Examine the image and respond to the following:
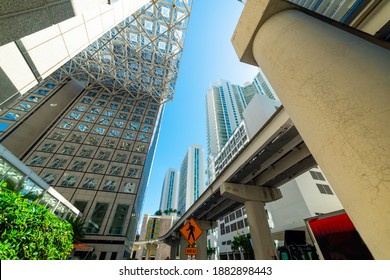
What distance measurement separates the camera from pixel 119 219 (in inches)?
937

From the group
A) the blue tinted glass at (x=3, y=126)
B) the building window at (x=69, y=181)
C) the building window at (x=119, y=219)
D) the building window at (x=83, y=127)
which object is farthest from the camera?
the building window at (x=83, y=127)

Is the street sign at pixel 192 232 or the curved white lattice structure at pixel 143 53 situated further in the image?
the curved white lattice structure at pixel 143 53

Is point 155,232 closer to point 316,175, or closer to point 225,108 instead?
point 316,175

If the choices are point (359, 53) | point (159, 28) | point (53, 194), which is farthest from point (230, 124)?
point (359, 53)

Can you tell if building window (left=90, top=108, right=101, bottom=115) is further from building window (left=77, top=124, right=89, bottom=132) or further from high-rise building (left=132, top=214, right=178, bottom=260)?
high-rise building (left=132, top=214, right=178, bottom=260)

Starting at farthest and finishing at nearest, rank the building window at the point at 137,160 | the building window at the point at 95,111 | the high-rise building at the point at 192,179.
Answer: the high-rise building at the point at 192,179
the building window at the point at 95,111
the building window at the point at 137,160

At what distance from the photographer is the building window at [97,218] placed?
21.7 m

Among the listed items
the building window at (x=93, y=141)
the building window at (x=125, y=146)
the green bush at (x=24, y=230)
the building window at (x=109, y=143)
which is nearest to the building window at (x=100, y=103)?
the building window at (x=93, y=141)

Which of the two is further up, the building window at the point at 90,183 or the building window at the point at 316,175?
the building window at the point at 316,175

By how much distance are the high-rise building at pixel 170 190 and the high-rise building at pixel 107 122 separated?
100 metres

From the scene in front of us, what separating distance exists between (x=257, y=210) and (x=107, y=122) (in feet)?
114

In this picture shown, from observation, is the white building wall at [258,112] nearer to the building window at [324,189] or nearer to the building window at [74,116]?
the building window at [324,189]

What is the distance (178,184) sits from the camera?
448 feet
